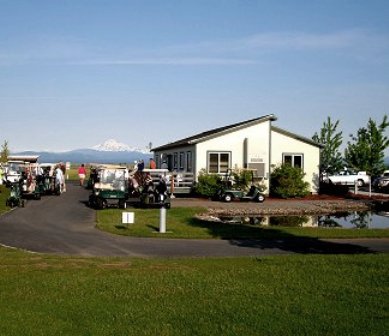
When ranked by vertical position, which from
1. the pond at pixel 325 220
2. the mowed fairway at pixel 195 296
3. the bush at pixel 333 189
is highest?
the bush at pixel 333 189

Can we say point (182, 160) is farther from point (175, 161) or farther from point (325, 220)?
point (325, 220)

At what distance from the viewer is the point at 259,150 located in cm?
3684

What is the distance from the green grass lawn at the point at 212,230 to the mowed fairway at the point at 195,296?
5.55 m

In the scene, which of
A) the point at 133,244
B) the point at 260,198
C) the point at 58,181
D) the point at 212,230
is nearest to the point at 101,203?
the point at 212,230

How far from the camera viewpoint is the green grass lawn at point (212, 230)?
19.1 meters

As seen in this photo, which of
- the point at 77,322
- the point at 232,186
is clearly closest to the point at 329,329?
the point at 77,322

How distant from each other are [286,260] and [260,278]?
2.34 meters

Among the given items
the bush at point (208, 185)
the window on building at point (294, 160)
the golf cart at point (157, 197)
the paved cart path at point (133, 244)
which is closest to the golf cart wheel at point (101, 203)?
the golf cart at point (157, 197)

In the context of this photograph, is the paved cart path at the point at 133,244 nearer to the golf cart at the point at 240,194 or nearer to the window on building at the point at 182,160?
the golf cart at the point at 240,194

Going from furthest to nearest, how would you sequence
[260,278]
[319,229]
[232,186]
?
[232,186] < [319,229] < [260,278]

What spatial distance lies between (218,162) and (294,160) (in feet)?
17.0

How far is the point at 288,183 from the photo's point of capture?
35875mm

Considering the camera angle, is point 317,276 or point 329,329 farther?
point 317,276

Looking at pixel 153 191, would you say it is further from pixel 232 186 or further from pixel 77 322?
pixel 77 322
